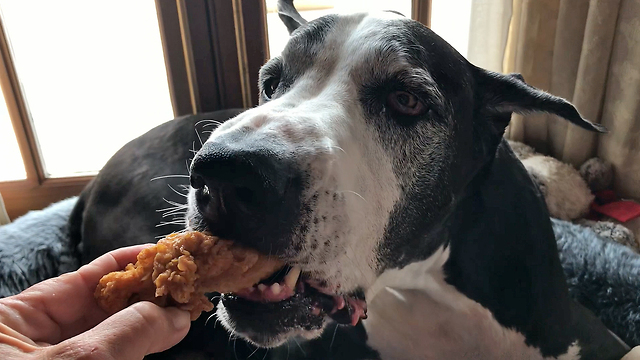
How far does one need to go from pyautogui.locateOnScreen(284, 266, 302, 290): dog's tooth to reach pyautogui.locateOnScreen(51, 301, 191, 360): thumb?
0.67 ft

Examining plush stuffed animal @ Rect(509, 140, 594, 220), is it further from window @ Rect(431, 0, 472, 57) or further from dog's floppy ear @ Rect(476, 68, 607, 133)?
dog's floppy ear @ Rect(476, 68, 607, 133)

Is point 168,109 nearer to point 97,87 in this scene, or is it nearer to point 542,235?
point 97,87

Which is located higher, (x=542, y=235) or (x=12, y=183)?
(x=542, y=235)

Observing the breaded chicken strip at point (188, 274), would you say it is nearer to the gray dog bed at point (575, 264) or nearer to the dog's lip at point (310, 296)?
the dog's lip at point (310, 296)

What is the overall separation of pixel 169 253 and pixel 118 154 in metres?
1.43

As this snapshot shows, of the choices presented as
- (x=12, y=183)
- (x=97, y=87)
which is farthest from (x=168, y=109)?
(x=12, y=183)

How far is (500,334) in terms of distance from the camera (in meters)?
1.43

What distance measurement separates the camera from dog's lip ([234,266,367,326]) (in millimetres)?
959

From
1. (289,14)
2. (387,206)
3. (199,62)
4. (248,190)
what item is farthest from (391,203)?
(199,62)

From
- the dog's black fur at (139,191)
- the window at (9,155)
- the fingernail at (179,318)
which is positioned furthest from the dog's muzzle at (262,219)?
the window at (9,155)

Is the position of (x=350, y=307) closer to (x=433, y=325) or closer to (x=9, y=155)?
(x=433, y=325)

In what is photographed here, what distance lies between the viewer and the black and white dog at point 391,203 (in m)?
0.89

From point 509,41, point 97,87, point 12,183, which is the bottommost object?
point 12,183

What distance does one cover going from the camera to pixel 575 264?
2.04 meters
